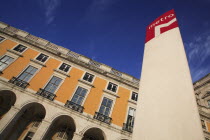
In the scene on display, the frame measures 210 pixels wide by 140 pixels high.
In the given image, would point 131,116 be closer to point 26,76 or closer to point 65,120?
point 65,120

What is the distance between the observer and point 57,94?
13.2 metres

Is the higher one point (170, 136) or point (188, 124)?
point (188, 124)

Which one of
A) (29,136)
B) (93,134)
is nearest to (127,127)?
(93,134)

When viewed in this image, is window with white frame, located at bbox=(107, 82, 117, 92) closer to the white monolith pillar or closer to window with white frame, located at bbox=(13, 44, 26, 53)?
window with white frame, located at bbox=(13, 44, 26, 53)

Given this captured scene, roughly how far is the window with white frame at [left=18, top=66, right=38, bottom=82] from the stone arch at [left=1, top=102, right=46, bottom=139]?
3.08m

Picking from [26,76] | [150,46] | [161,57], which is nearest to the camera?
[161,57]

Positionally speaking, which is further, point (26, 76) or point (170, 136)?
point (26, 76)

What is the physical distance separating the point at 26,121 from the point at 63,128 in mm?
3661

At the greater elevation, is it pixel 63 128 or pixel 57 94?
pixel 57 94

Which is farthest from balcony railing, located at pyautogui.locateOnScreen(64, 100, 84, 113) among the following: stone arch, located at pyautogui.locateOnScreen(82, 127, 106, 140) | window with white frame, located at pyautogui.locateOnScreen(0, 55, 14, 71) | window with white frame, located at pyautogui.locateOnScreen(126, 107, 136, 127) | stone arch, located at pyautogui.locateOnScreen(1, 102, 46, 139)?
window with white frame, located at pyautogui.locateOnScreen(0, 55, 14, 71)

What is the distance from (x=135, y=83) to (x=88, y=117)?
7.62 meters

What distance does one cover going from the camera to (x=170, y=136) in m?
1.24

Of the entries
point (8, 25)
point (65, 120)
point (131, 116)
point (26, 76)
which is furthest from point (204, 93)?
point (8, 25)

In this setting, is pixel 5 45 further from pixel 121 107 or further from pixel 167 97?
pixel 167 97
